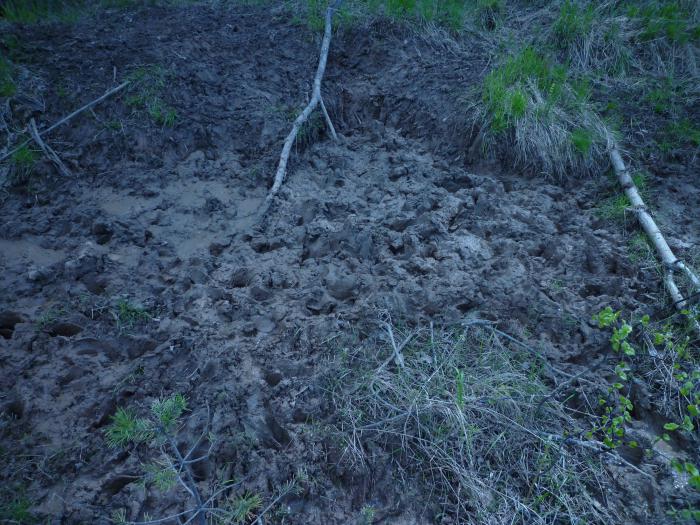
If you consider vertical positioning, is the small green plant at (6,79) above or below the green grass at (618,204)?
above

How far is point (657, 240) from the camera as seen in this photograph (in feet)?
9.04

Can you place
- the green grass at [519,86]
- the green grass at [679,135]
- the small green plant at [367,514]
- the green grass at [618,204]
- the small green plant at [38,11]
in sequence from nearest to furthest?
the small green plant at [367,514] → the green grass at [618,204] → the green grass at [519,86] → the green grass at [679,135] → the small green plant at [38,11]

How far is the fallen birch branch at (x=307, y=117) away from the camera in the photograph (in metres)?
3.18

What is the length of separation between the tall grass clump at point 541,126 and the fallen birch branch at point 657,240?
169 millimetres

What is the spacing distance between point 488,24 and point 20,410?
4.63m

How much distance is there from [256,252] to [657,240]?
2337 mm

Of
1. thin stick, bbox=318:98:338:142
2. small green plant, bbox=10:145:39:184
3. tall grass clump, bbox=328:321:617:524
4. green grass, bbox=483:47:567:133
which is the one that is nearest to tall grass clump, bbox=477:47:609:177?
green grass, bbox=483:47:567:133

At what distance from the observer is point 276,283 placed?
8.61 ft

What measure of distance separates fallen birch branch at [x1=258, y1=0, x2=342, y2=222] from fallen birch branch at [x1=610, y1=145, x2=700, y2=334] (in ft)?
6.53

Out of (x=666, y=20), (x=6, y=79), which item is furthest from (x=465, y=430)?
(x=666, y=20)

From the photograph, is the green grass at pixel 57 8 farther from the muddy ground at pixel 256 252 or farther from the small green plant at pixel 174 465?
the small green plant at pixel 174 465

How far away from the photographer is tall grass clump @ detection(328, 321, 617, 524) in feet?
6.10

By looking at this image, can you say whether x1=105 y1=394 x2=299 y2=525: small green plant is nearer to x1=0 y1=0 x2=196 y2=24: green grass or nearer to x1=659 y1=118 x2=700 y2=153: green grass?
x1=659 y1=118 x2=700 y2=153: green grass


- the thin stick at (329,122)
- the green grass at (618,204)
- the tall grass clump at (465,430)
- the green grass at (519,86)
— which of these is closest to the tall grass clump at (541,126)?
the green grass at (519,86)
